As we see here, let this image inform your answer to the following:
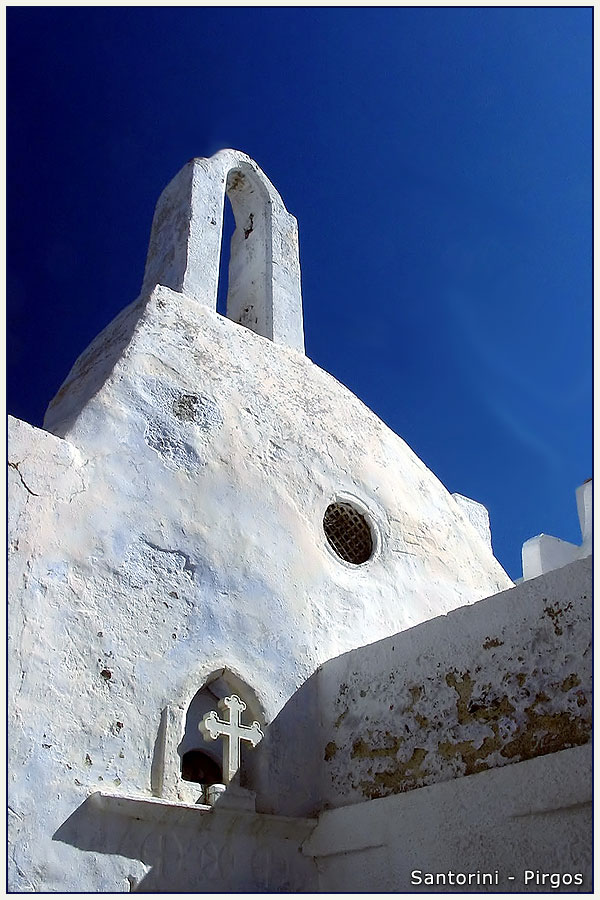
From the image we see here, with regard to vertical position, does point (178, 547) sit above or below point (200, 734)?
above

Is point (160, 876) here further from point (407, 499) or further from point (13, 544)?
point (407, 499)

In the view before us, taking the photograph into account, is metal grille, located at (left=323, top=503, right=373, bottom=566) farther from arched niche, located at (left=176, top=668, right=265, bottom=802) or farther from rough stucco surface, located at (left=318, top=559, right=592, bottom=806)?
arched niche, located at (left=176, top=668, right=265, bottom=802)

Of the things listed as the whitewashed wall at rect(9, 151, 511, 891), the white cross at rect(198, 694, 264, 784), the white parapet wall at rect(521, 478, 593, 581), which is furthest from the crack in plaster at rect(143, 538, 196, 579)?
the white parapet wall at rect(521, 478, 593, 581)

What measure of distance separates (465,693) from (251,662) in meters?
1.50

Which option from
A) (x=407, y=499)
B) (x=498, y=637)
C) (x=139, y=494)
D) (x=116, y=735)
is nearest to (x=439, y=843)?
(x=498, y=637)

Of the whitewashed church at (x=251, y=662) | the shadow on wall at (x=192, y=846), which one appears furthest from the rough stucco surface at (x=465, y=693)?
the shadow on wall at (x=192, y=846)

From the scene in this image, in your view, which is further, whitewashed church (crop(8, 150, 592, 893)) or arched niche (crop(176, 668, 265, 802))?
arched niche (crop(176, 668, 265, 802))

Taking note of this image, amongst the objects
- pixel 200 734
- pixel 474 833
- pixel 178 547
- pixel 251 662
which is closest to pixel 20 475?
pixel 178 547

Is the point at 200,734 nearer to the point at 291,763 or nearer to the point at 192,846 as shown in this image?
the point at 291,763

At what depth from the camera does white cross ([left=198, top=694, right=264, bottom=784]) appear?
5398 millimetres

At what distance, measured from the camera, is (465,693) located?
5.25m

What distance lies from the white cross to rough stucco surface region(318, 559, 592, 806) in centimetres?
71

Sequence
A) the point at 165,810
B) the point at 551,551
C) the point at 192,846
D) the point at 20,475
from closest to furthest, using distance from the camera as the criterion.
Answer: the point at 165,810, the point at 192,846, the point at 20,475, the point at 551,551

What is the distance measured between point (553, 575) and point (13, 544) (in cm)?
315
